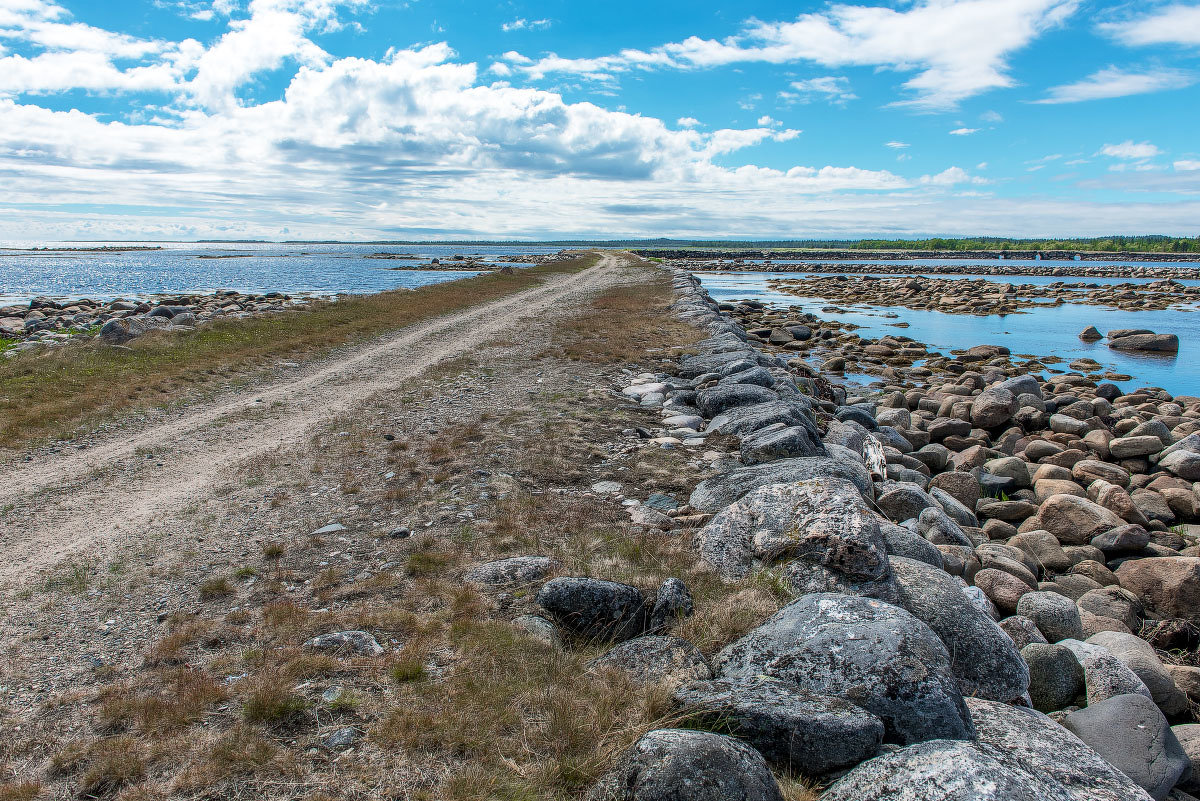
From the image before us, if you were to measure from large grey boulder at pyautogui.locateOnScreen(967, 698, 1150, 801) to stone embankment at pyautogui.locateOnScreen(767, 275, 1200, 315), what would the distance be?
53673mm

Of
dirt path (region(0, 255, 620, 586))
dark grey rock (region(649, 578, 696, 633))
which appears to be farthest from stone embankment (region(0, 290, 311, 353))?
dark grey rock (region(649, 578, 696, 633))

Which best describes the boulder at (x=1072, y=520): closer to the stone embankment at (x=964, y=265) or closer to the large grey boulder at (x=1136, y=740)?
the large grey boulder at (x=1136, y=740)

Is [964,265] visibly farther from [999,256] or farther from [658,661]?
[658,661]

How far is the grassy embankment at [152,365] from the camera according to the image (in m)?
11.4

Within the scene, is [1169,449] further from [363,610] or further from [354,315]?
[354,315]

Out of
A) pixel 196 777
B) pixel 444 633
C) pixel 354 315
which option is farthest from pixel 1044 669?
pixel 354 315

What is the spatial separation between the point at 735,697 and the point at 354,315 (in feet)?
85.6

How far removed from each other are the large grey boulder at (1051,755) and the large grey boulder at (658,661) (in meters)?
1.67

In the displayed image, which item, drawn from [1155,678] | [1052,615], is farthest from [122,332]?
[1155,678]

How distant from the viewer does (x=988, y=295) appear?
59.8m

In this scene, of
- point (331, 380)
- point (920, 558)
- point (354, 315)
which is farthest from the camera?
point (354, 315)

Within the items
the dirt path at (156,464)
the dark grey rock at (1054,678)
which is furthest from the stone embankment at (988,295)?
the dark grey rock at (1054,678)

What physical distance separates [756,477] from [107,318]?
34279mm

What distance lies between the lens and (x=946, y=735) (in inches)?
144
